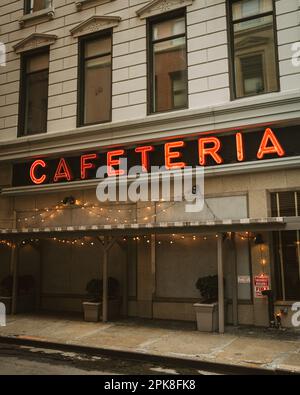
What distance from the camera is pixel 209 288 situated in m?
12.0

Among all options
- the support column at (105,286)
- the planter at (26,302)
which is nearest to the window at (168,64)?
the support column at (105,286)

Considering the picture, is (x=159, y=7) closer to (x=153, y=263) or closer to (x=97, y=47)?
(x=97, y=47)

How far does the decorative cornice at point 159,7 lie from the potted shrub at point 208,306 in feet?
28.4

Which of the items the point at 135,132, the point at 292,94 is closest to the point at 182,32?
the point at 135,132

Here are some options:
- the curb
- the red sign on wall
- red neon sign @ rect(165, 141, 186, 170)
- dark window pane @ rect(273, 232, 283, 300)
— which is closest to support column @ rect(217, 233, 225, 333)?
the red sign on wall

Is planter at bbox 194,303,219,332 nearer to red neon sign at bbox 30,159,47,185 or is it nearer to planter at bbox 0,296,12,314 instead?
planter at bbox 0,296,12,314

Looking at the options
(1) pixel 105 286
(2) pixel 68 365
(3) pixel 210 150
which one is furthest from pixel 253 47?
Answer: (2) pixel 68 365

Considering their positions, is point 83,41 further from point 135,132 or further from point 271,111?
point 271,111

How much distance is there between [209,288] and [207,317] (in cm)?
85

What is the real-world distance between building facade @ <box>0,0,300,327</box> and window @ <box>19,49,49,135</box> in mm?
46

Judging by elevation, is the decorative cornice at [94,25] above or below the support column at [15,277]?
above

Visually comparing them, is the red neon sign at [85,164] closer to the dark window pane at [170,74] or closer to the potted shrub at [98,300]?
the dark window pane at [170,74]

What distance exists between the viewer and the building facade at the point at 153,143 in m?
12.0

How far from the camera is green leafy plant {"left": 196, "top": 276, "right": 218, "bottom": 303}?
39.3 ft
